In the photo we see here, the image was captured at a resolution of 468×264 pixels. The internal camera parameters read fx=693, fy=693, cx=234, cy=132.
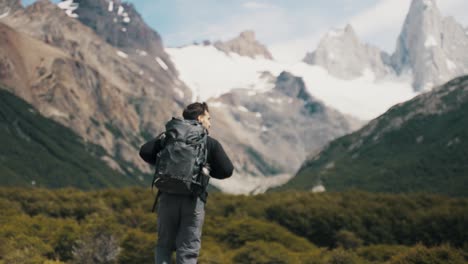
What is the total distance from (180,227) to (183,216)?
307 millimetres

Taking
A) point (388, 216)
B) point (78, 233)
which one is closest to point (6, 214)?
point (78, 233)

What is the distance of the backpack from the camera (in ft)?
55.2

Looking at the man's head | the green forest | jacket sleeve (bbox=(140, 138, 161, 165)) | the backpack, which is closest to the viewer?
the backpack

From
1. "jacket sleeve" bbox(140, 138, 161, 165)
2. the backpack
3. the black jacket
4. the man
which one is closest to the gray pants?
the man

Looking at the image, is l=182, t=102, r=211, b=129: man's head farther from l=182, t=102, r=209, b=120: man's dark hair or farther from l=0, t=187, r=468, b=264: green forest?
l=0, t=187, r=468, b=264: green forest

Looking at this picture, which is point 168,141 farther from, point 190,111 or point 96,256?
point 96,256

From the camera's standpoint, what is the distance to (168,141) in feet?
56.7

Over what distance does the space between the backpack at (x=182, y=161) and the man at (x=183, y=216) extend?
27cm

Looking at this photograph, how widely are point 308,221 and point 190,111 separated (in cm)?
18065

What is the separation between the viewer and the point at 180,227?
1741cm

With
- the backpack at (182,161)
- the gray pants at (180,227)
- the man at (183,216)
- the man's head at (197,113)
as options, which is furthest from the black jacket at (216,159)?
the gray pants at (180,227)

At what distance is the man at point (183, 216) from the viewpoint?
17172mm

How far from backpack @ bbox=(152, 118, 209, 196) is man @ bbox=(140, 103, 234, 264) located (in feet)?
0.89

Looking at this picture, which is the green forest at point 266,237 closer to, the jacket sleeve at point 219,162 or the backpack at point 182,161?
the jacket sleeve at point 219,162
